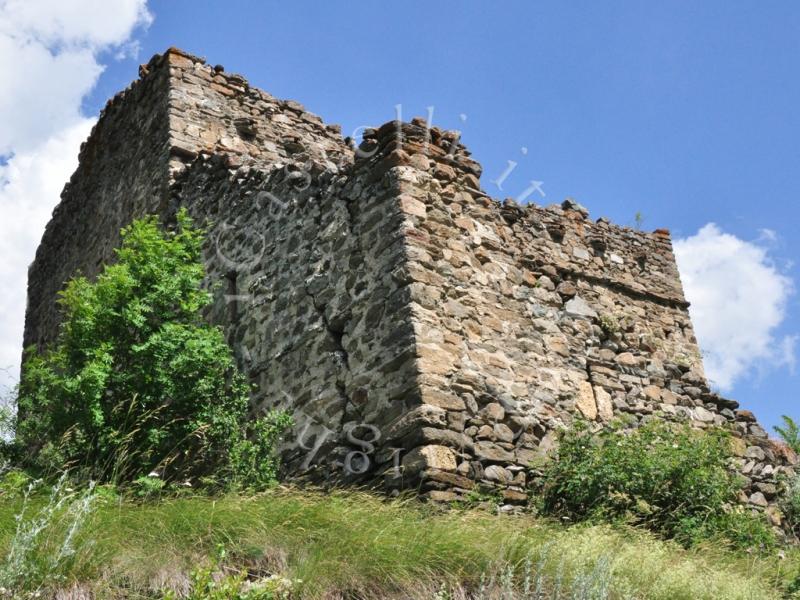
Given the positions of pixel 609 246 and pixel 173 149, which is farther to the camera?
pixel 173 149

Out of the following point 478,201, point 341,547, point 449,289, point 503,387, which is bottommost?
point 341,547

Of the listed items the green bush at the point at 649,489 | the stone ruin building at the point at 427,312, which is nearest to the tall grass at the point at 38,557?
the stone ruin building at the point at 427,312

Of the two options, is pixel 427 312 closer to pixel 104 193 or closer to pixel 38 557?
pixel 38 557

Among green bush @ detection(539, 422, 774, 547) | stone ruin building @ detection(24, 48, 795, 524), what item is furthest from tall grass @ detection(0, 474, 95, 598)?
green bush @ detection(539, 422, 774, 547)

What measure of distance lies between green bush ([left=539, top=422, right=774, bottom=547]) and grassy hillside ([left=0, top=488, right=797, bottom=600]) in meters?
0.97

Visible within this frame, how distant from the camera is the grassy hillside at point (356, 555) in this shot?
5027 mm

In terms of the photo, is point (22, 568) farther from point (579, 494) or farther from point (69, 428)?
point (579, 494)

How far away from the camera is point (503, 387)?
794 cm

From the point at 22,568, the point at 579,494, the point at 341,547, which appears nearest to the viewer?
the point at 22,568

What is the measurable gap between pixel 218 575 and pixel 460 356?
10.3 feet

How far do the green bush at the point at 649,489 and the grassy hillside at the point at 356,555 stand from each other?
973 millimetres

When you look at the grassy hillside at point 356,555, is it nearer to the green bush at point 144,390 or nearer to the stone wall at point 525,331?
the stone wall at point 525,331

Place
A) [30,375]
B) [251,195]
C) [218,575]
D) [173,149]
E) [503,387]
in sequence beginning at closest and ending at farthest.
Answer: [218,575] → [503,387] → [30,375] → [251,195] → [173,149]

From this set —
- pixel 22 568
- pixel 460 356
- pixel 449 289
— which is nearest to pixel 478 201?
pixel 449 289
